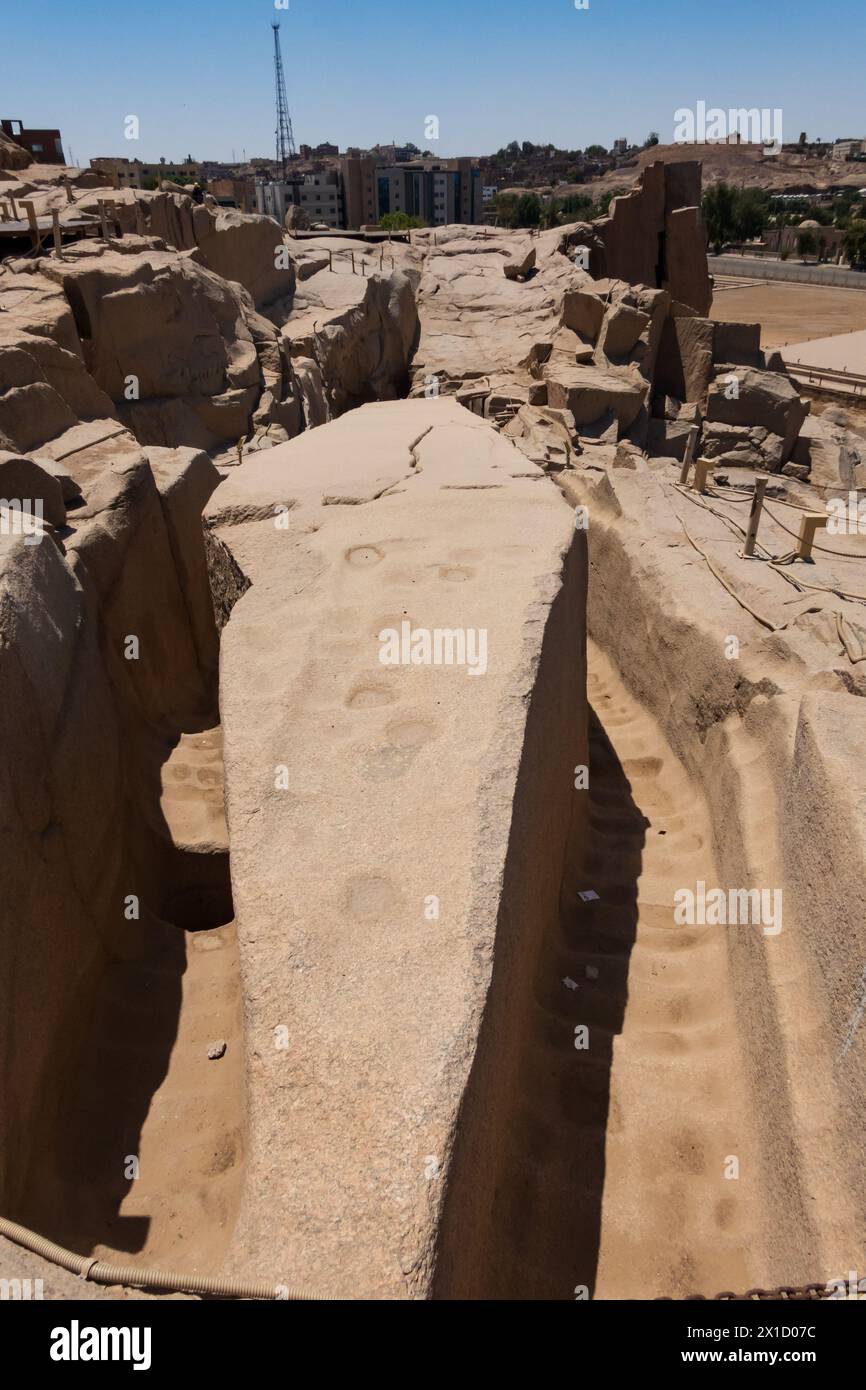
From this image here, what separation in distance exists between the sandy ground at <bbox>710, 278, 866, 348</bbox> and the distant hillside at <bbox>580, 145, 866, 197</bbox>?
1621 inches

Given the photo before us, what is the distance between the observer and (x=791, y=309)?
3256cm

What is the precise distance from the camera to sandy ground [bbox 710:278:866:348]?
2870cm

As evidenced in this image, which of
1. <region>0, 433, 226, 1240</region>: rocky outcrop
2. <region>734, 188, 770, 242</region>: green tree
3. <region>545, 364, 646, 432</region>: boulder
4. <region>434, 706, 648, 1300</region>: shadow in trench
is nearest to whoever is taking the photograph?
<region>434, 706, 648, 1300</region>: shadow in trench

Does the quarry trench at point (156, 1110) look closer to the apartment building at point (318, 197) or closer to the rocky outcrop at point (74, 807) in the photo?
the rocky outcrop at point (74, 807)

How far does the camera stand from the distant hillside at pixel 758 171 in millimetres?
72125

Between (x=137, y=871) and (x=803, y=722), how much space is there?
8.23 ft

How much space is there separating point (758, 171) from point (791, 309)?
55.9m

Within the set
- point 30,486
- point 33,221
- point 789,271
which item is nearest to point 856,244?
point 789,271

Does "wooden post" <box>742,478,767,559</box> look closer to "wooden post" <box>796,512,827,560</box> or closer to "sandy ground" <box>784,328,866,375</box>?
"wooden post" <box>796,512,827,560</box>

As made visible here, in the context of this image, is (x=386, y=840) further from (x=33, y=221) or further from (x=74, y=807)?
(x=33, y=221)

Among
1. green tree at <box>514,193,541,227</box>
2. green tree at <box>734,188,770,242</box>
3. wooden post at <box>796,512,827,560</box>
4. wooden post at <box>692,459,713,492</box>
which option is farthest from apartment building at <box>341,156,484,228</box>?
wooden post at <box>796,512,827,560</box>

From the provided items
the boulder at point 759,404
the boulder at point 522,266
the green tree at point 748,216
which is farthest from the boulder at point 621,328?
the green tree at point 748,216

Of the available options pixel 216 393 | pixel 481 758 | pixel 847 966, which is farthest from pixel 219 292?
pixel 847 966

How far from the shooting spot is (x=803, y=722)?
2951 mm
